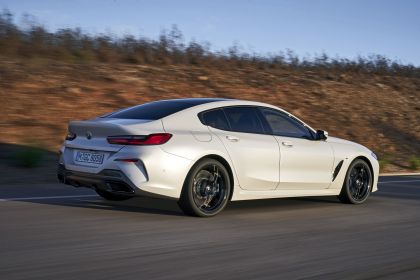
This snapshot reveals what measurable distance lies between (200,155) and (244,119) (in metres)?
1.18

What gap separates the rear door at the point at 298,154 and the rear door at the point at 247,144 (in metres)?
0.18

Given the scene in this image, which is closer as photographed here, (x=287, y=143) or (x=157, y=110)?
(x=157, y=110)

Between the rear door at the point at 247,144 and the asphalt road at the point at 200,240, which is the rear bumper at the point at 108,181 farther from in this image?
the rear door at the point at 247,144

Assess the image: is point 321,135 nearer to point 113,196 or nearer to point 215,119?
point 215,119

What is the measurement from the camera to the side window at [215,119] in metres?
8.52

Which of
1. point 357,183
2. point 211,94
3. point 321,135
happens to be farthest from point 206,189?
point 211,94

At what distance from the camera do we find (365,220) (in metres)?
8.72

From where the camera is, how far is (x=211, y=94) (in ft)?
70.5

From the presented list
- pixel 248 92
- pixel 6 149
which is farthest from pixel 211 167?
pixel 248 92

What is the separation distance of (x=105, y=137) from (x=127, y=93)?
1131 cm

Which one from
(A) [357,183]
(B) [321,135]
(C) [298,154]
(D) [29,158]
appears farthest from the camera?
(D) [29,158]

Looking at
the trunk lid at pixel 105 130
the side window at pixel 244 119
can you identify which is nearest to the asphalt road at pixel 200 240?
the trunk lid at pixel 105 130

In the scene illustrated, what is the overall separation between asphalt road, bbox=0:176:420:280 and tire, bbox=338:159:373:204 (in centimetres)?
26

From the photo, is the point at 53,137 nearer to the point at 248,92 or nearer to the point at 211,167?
the point at 211,167
